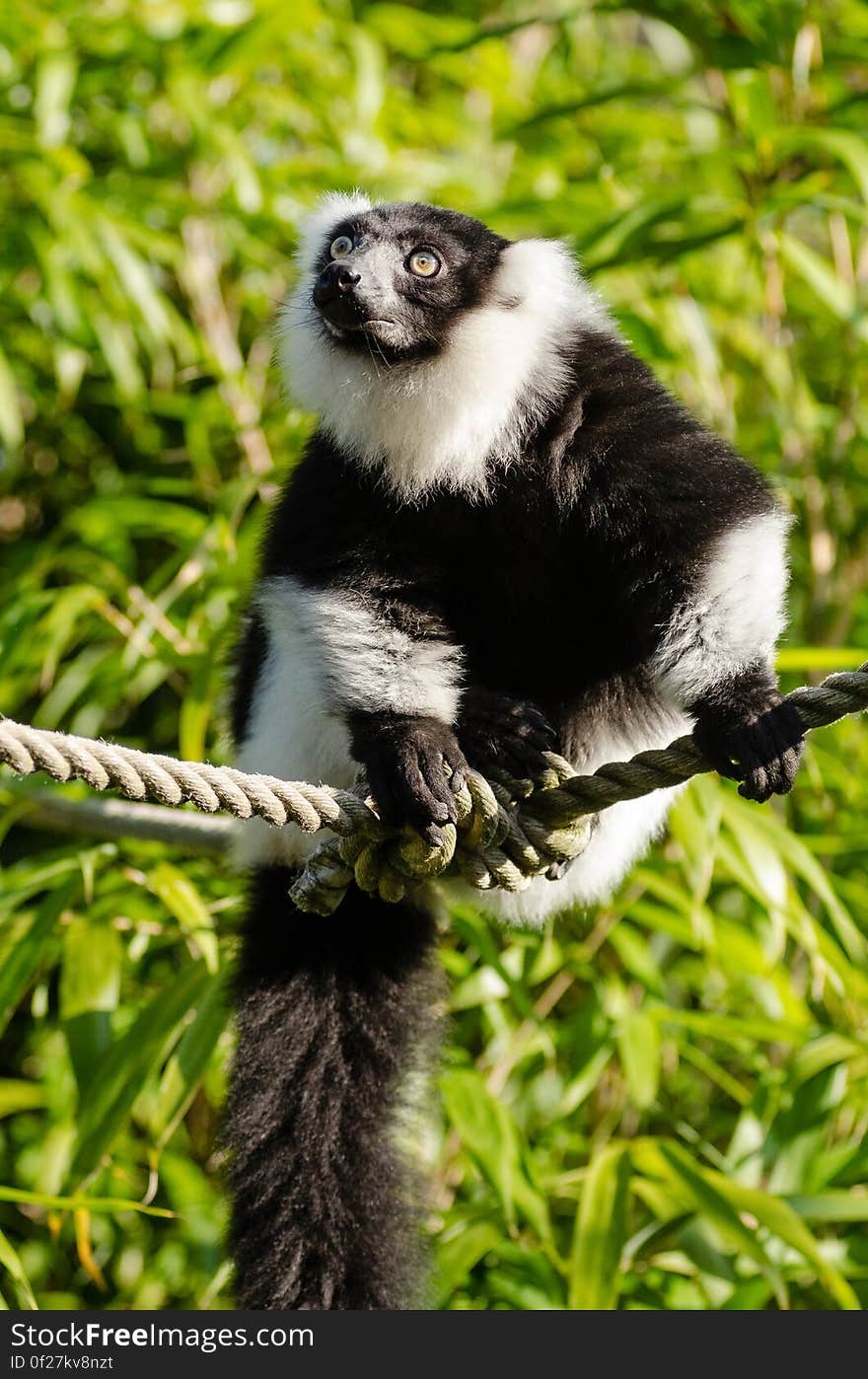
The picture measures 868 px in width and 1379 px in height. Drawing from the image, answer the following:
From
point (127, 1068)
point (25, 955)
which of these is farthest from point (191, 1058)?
point (25, 955)

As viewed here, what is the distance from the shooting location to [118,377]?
388 centimetres

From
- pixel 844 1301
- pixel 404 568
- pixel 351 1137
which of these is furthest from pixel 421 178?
pixel 844 1301

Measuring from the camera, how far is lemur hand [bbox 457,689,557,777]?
2.23m

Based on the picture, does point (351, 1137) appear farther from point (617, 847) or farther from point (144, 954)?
point (144, 954)

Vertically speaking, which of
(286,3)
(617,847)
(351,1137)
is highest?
(286,3)

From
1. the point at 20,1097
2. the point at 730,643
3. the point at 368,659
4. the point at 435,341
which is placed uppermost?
the point at 435,341

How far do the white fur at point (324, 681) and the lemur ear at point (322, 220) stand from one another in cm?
71

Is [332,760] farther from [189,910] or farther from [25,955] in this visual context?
[25,955]

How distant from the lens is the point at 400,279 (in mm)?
2496

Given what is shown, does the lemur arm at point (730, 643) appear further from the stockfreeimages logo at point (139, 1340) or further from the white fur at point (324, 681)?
the stockfreeimages logo at point (139, 1340)

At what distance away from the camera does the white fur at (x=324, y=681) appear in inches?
87.9

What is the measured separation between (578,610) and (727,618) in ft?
1.04

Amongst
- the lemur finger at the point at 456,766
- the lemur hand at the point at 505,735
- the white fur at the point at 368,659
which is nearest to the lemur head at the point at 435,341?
the white fur at the point at 368,659

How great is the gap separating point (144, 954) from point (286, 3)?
2.38 metres
